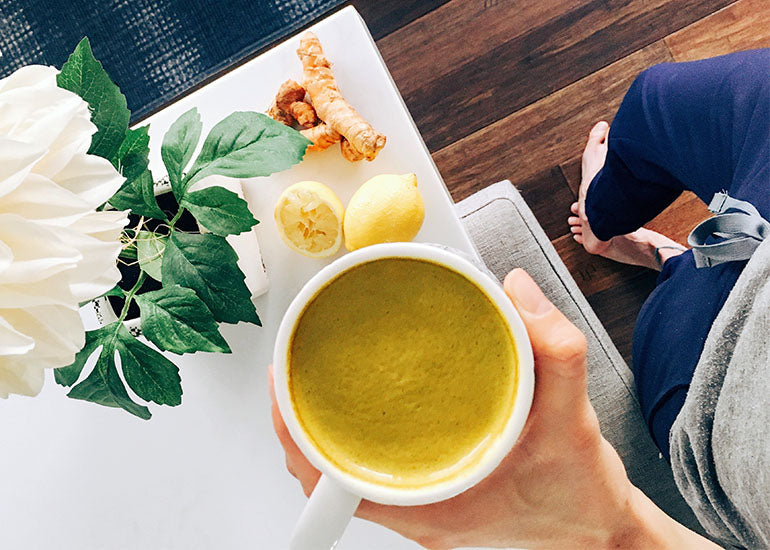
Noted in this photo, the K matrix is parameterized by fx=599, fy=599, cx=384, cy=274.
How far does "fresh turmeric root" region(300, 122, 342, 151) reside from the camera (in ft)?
2.01

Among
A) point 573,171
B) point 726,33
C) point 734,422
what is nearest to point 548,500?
point 734,422

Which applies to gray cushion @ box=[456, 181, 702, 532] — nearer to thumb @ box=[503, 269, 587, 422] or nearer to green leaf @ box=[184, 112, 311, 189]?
thumb @ box=[503, 269, 587, 422]

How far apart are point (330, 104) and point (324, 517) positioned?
39 cm

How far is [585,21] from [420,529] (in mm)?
1033

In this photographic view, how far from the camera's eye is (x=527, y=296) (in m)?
0.50

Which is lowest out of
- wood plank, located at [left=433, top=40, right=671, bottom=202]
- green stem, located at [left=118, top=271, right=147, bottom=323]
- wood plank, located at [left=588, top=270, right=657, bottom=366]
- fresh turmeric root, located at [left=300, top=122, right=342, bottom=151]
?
wood plank, located at [left=588, top=270, right=657, bottom=366]

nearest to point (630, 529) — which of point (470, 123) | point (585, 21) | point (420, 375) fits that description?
point (420, 375)

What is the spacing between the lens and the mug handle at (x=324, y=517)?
0.42 meters

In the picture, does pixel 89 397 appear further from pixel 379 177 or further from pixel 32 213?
pixel 379 177

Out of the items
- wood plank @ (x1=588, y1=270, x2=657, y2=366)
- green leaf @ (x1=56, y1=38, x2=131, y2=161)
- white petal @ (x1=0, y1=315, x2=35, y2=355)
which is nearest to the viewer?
white petal @ (x1=0, y1=315, x2=35, y2=355)

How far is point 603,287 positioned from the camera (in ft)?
4.09

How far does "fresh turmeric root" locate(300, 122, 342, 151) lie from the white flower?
288 mm

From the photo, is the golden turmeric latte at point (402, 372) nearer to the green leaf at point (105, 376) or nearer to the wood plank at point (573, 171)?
the green leaf at point (105, 376)

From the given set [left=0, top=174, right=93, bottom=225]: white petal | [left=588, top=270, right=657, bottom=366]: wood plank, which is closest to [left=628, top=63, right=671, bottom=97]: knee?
[left=588, top=270, right=657, bottom=366]: wood plank
